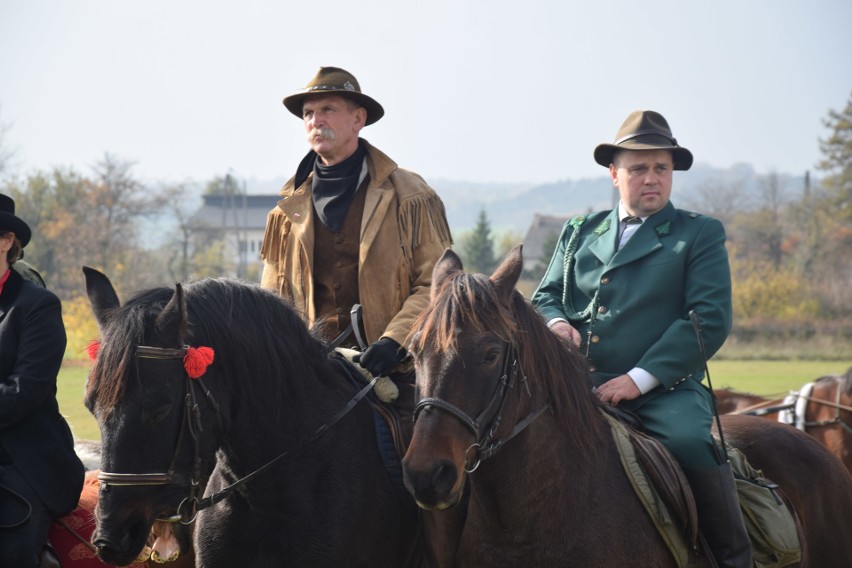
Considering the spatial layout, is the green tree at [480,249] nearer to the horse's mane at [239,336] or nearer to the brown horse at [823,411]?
the brown horse at [823,411]

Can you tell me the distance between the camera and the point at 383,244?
215 inches

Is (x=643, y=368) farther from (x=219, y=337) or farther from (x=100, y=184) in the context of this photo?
(x=100, y=184)

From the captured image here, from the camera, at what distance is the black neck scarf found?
554cm

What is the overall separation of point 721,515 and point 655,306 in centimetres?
111

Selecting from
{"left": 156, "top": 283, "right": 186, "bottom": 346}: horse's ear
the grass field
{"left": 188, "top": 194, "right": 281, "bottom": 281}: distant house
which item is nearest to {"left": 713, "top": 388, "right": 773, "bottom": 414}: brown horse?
{"left": 156, "top": 283, "right": 186, "bottom": 346}: horse's ear

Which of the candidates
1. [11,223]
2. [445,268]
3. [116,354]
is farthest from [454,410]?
[11,223]

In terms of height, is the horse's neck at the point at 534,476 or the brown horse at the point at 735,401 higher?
the horse's neck at the point at 534,476

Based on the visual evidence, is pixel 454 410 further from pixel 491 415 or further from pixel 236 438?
pixel 236 438

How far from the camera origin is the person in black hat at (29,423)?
460 centimetres

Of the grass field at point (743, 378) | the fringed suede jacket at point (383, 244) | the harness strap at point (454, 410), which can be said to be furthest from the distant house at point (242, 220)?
the harness strap at point (454, 410)

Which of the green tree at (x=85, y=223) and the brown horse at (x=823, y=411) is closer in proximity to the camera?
the brown horse at (x=823, y=411)

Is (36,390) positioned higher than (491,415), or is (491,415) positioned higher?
(491,415)

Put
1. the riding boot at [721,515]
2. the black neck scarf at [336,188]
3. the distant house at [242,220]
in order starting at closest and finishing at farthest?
1. the riding boot at [721,515]
2. the black neck scarf at [336,188]
3. the distant house at [242,220]

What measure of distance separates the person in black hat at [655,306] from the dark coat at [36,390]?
2478mm
